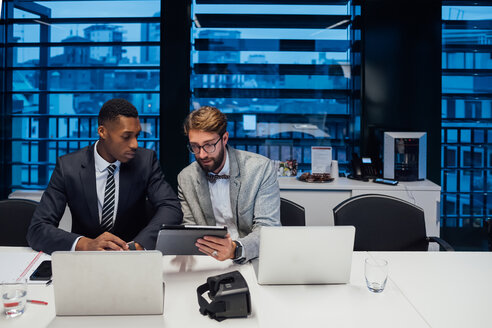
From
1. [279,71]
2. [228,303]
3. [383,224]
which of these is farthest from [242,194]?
[279,71]

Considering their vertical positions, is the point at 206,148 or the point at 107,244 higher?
the point at 206,148

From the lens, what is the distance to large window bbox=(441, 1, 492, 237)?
417cm

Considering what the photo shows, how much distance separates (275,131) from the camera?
4312 mm

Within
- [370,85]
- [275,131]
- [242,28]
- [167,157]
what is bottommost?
[167,157]

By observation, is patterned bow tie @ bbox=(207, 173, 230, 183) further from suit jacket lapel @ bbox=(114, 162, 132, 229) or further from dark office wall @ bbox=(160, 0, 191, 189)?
dark office wall @ bbox=(160, 0, 191, 189)

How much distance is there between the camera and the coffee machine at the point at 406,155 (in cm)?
369

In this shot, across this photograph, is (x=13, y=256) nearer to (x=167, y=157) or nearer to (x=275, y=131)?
(x=167, y=157)

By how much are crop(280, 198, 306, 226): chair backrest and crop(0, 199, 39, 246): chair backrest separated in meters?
1.31

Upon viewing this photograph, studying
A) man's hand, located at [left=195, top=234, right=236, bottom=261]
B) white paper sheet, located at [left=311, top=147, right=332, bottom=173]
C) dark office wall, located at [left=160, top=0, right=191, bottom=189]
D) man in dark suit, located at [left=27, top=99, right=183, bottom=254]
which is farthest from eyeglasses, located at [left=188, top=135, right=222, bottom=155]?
dark office wall, located at [left=160, top=0, right=191, bottom=189]

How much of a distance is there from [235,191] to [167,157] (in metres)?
Answer: 2.01

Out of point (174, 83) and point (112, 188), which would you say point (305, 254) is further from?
point (174, 83)

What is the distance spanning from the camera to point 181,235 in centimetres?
172

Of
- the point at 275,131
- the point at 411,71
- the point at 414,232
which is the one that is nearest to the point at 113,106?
the point at 414,232

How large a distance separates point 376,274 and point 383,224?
852mm
